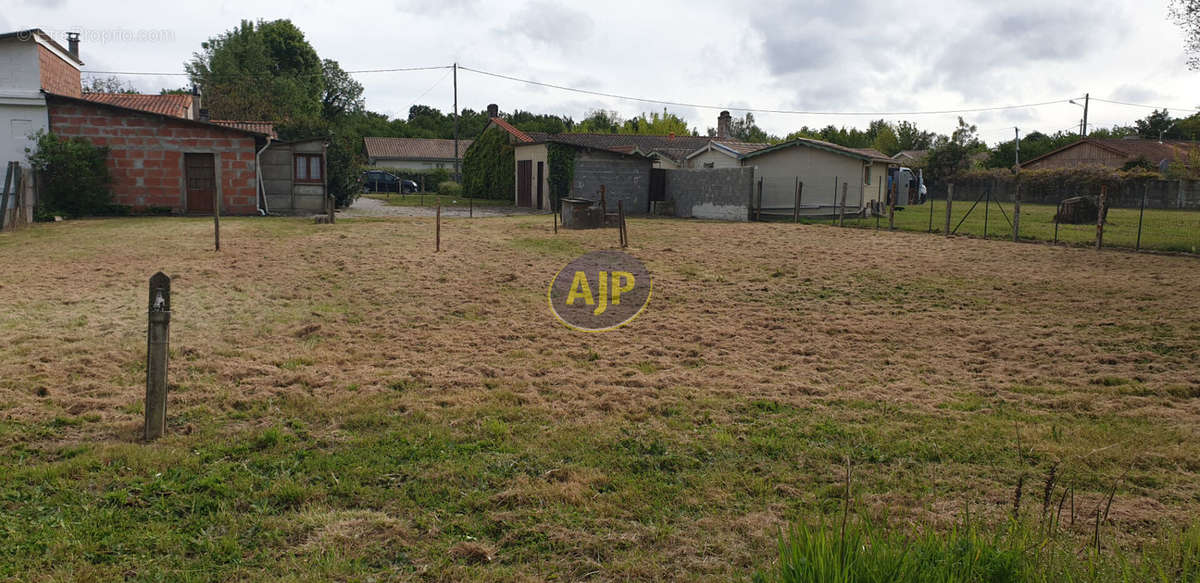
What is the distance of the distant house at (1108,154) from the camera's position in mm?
48250

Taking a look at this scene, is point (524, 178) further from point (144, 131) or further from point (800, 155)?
point (144, 131)

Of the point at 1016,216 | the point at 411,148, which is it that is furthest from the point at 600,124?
the point at 1016,216

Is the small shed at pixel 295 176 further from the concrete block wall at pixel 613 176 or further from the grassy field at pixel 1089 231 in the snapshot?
the grassy field at pixel 1089 231

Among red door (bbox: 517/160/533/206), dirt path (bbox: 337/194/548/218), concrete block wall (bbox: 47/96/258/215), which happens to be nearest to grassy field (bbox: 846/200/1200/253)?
dirt path (bbox: 337/194/548/218)

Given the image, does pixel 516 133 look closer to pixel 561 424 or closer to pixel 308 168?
pixel 308 168

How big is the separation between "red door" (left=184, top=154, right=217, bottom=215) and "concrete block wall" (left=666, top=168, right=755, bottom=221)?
50.7ft

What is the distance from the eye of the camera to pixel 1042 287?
12.3m

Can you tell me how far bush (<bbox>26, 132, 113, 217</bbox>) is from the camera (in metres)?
22.3

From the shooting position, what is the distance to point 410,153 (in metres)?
75.1

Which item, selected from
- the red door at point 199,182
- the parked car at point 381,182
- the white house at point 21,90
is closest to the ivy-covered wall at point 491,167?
the parked car at point 381,182

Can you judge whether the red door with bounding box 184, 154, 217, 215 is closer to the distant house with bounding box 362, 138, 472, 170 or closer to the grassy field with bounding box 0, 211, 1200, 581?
the grassy field with bounding box 0, 211, 1200, 581

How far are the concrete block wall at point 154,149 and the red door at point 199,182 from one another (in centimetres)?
29

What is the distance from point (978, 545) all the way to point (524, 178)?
3276cm

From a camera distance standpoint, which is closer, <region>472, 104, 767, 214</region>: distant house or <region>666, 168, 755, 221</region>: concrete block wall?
<region>666, 168, 755, 221</region>: concrete block wall
